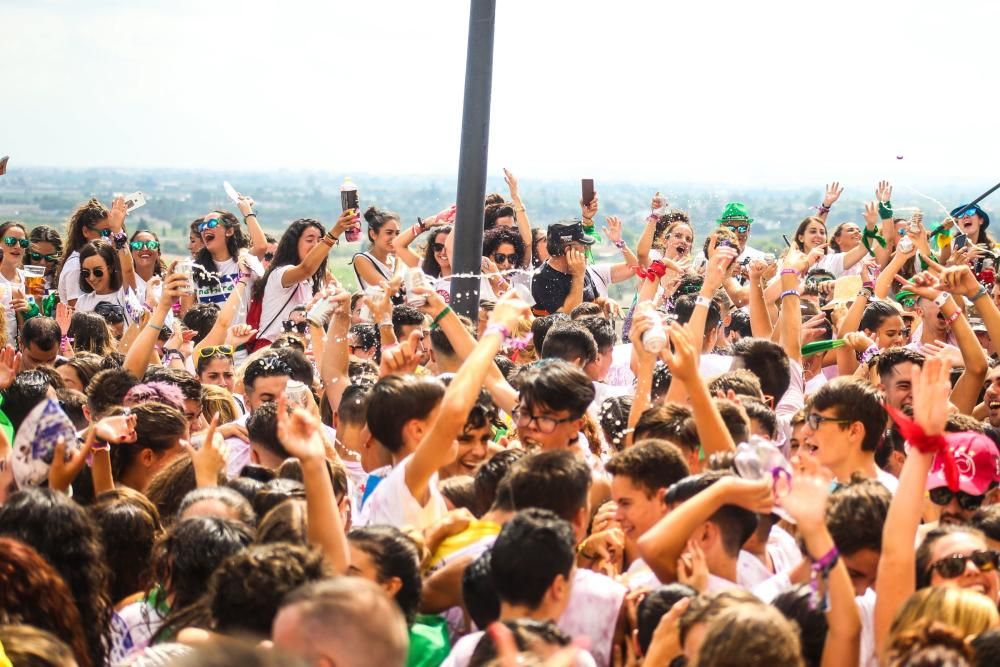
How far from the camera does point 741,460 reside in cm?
425

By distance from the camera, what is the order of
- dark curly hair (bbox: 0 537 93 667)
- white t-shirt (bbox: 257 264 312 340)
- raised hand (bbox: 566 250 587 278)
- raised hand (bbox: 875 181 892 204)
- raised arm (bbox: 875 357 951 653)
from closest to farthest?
dark curly hair (bbox: 0 537 93 667) → raised arm (bbox: 875 357 951 653) → raised hand (bbox: 566 250 587 278) → white t-shirt (bbox: 257 264 312 340) → raised hand (bbox: 875 181 892 204)

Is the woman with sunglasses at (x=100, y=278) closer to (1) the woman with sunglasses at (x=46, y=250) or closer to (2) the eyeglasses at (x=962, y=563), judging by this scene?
(1) the woman with sunglasses at (x=46, y=250)

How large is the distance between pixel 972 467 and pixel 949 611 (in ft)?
6.16

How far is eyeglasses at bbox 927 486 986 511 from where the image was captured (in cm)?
520

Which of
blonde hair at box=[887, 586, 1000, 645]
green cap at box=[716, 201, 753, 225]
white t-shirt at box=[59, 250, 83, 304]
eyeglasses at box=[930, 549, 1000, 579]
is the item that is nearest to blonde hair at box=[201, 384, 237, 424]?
eyeglasses at box=[930, 549, 1000, 579]

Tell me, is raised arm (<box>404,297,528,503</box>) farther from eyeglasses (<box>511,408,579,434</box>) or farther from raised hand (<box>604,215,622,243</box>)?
raised hand (<box>604,215,622,243</box>)

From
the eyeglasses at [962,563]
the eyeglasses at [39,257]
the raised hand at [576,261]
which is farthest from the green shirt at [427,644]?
the eyeglasses at [39,257]

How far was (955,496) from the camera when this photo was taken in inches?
206

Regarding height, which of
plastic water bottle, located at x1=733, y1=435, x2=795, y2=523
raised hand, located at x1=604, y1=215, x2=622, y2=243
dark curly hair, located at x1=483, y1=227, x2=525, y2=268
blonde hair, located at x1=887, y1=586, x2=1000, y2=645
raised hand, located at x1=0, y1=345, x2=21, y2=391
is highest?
raised hand, located at x1=604, y1=215, x2=622, y2=243

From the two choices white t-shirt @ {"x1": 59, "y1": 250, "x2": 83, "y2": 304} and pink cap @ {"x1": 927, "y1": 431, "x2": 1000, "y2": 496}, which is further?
white t-shirt @ {"x1": 59, "y1": 250, "x2": 83, "y2": 304}

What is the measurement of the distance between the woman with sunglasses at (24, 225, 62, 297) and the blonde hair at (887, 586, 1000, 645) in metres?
10.4

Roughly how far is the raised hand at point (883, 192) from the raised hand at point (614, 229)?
92.0 inches

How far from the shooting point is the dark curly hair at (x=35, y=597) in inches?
148

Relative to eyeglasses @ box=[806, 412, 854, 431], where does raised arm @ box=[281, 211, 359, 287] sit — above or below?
above
